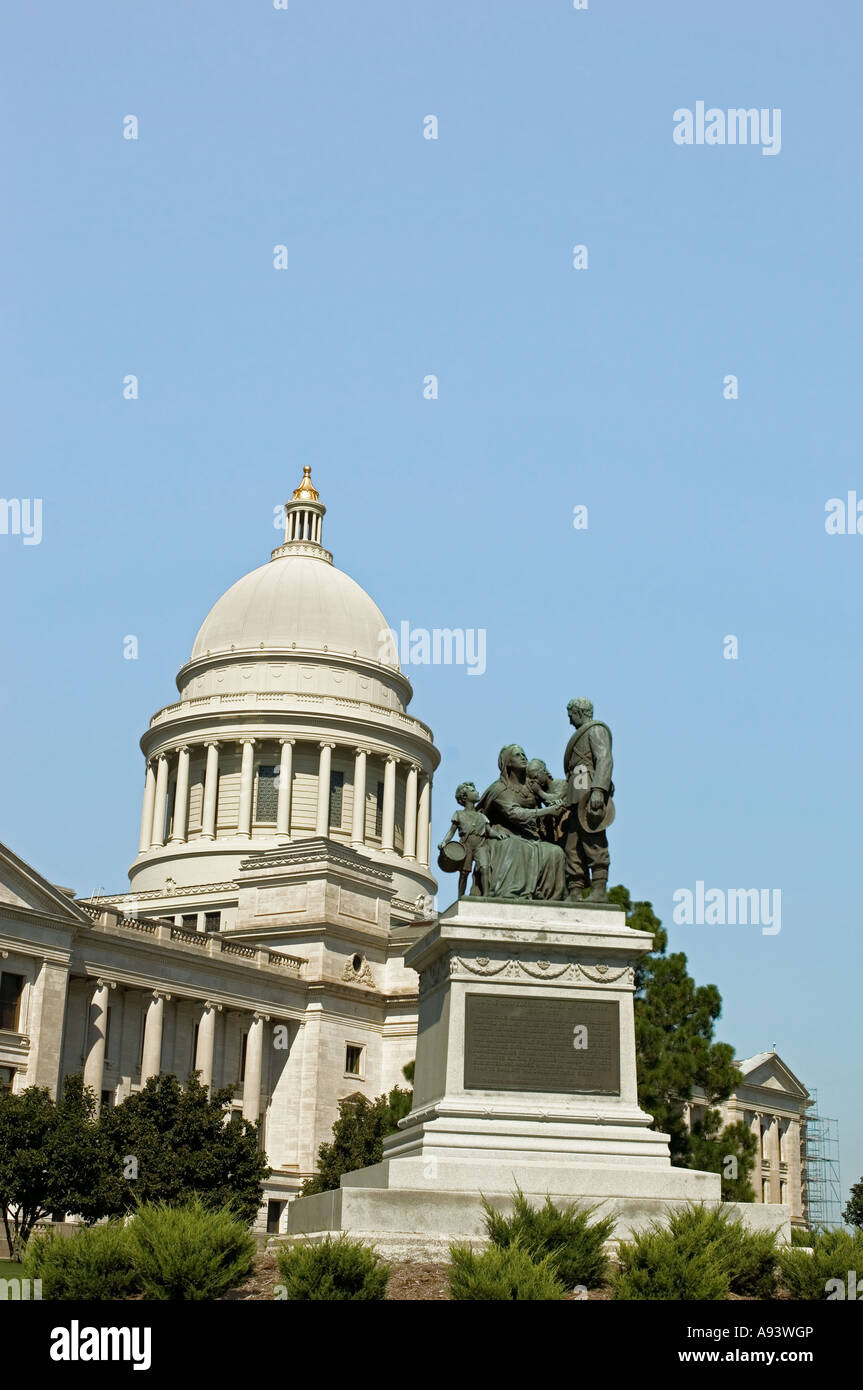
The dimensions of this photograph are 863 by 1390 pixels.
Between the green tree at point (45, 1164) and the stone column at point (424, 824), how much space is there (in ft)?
170

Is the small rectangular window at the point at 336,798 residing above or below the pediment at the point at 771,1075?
above

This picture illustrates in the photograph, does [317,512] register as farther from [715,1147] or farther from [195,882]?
[715,1147]

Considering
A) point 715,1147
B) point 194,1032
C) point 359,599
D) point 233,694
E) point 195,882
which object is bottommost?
point 715,1147

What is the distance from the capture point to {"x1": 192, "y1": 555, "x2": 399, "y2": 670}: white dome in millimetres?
97438

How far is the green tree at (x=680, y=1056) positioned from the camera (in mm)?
41406

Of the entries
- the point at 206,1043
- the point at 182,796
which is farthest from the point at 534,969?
the point at 182,796

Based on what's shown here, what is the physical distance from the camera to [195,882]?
89375mm

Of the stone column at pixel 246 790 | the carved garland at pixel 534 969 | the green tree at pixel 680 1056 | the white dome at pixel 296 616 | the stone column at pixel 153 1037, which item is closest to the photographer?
the carved garland at pixel 534 969

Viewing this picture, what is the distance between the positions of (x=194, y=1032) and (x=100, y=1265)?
190 feet

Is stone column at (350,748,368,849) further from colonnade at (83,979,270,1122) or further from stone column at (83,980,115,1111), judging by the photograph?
stone column at (83,980,115,1111)

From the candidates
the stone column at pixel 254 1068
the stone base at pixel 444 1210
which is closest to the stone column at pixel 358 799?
the stone column at pixel 254 1068

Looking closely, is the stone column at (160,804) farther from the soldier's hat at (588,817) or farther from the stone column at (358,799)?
the soldier's hat at (588,817)
